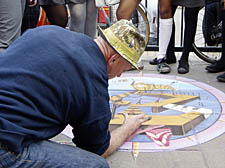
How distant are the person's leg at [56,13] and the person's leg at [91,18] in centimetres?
34

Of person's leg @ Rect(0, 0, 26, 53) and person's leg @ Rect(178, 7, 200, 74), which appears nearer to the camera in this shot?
person's leg @ Rect(0, 0, 26, 53)

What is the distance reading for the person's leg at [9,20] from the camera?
122 inches

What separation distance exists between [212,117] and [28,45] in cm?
191

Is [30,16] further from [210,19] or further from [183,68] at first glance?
[210,19]

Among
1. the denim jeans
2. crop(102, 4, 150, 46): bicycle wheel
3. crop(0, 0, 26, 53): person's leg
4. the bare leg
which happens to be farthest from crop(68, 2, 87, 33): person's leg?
the denim jeans

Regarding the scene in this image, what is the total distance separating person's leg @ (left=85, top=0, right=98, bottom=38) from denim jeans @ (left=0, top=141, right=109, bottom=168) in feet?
8.74

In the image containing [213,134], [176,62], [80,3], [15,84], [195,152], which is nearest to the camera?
[15,84]

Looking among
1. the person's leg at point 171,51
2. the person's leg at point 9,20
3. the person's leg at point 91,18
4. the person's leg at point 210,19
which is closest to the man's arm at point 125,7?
the person's leg at point 91,18

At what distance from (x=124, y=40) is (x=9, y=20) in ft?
5.87

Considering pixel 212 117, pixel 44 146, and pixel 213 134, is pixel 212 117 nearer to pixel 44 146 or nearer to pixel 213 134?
pixel 213 134

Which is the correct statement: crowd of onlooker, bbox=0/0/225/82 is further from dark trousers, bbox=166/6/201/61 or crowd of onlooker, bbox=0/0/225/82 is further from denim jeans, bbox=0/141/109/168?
denim jeans, bbox=0/141/109/168

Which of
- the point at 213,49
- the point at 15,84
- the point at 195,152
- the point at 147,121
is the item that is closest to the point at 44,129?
the point at 15,84

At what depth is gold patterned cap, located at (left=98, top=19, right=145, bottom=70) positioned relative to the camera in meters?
1.70

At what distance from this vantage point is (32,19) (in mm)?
4512
